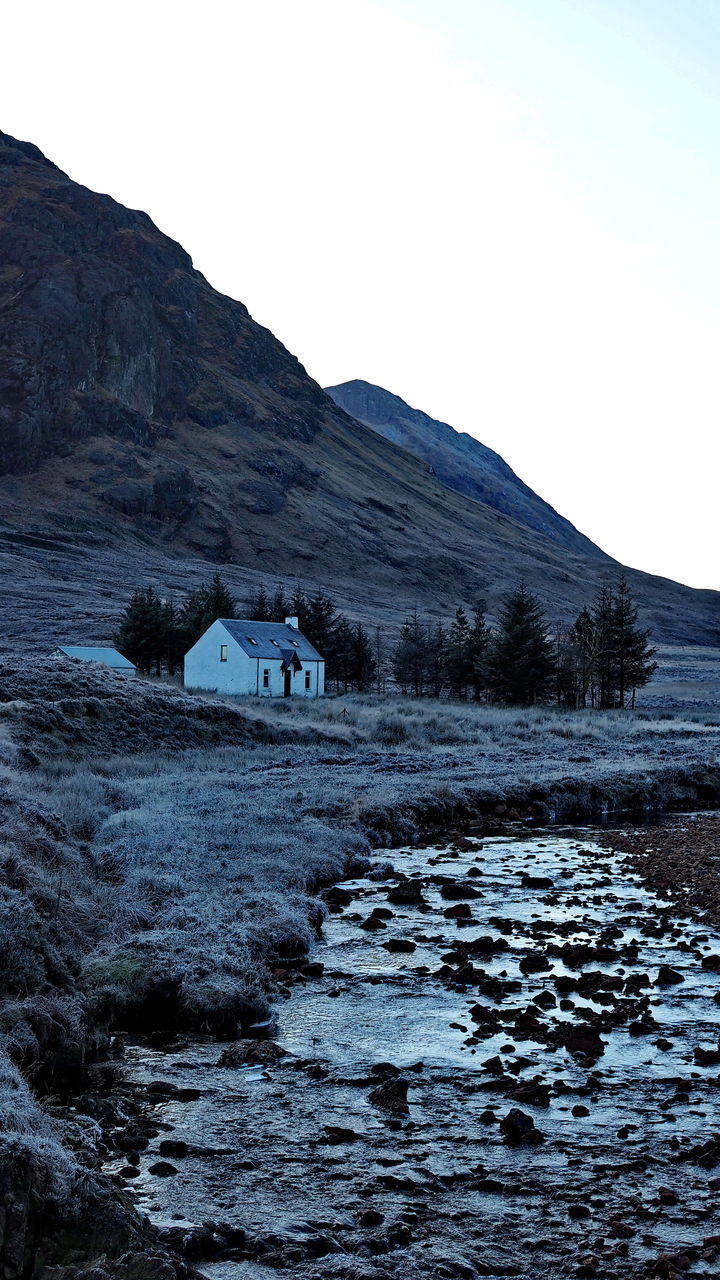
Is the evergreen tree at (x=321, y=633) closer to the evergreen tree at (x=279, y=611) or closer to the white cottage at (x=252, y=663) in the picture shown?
the evergreen tree at (x=279, y=611)

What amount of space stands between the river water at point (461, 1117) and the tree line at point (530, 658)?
48.0 m

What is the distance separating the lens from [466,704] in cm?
6494

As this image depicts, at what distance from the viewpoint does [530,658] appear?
6334 centimetres

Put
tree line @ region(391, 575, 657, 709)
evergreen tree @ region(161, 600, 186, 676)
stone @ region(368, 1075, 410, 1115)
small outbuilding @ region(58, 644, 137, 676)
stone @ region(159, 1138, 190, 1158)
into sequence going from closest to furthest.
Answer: stone @ region(159, 1138, 190, 1158) < stone @ region(368, 1075, 410, 1115) < small outbuilding @ region(58, 644, 137, 676) < tree line @ region(391, 575, 657, 709) < evergreen tree @ region(161, 600, 186, 676)

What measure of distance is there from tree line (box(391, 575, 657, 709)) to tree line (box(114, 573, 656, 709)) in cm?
7

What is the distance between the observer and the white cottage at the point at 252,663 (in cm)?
5984

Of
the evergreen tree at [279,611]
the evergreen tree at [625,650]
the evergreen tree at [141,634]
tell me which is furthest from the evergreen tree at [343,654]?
the evergreen tree at [625,650]

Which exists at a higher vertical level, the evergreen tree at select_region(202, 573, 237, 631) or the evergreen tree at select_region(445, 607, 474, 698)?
the evergreen tree at select_region(202, 573, 237, 631)

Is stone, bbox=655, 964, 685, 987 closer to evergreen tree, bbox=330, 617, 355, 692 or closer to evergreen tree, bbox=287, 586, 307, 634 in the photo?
evergreen tree, bbox=287, 586, 307, 634

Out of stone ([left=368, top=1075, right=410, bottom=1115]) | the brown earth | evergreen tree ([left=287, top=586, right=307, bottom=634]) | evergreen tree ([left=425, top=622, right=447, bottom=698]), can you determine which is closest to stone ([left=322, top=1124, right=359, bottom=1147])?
stone ([left=368, top=1075, right=410, bottom=1115])

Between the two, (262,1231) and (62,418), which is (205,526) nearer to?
(62,418)

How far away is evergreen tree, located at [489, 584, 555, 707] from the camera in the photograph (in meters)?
63.2

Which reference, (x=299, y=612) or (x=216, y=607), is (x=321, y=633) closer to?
(x=299, y=612)

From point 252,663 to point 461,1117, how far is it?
5080 cm
